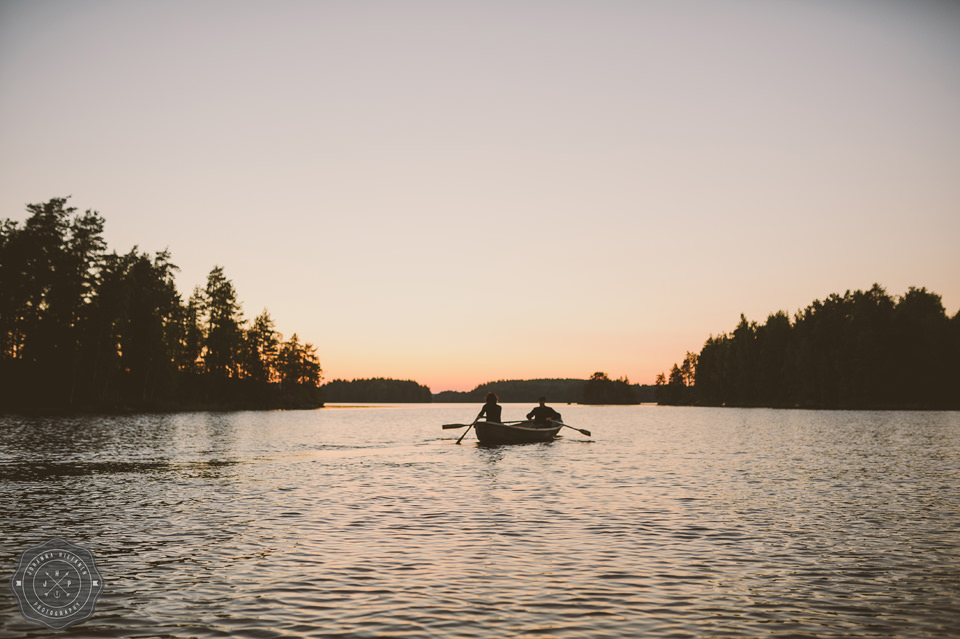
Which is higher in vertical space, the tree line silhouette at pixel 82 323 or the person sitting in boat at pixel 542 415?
the tree line silhouette at pixel 82 323

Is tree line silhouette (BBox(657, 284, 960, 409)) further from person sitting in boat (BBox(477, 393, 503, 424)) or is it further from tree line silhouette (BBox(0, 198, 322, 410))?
tree line silhouette (BBox(0, 198, 322, 410))

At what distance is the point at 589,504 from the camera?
816 inches

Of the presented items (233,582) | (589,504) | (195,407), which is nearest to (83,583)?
(233,582)

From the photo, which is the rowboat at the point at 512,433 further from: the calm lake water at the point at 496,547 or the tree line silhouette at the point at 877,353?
the tree line silhouette at the point at 877,353

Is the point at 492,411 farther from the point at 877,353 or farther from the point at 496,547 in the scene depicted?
the point at 877,353

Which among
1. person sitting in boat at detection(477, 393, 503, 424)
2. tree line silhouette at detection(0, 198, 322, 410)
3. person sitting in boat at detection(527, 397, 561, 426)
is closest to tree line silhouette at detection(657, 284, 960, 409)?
person sitting in boat at detection(527, 397, 561, 426)

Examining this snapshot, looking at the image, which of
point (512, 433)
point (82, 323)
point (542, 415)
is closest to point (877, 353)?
point (542, 415)

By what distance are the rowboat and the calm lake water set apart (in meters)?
12.4

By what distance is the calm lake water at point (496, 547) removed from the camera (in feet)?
31.8

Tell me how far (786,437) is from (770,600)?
53050 millimetres

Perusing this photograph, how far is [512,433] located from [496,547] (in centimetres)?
3169

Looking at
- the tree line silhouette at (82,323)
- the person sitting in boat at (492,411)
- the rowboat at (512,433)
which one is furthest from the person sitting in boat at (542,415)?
the tree line silhouette at (82,323)

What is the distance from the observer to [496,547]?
573 inches

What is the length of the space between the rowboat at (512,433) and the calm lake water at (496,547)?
12.4m
